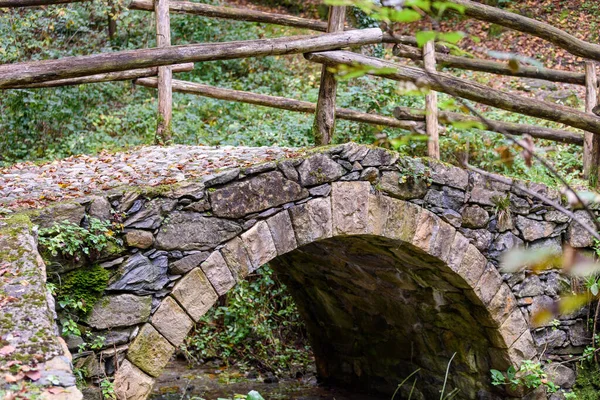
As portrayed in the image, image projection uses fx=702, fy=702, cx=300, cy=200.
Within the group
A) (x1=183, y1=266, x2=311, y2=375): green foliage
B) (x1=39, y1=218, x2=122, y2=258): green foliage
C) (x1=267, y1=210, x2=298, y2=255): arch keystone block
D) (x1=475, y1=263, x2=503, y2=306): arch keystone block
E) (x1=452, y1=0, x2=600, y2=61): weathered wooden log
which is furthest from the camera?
(x1=183, y1=266, x2=311, y2=375): green foliage

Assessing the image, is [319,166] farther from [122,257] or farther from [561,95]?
[561,95]

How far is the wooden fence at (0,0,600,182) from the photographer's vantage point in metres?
4.07

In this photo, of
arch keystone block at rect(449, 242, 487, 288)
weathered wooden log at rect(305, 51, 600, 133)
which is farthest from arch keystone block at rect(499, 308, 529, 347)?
weathered wooden log at rect(305, 51, 600, 133)

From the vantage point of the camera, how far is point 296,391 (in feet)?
23.6

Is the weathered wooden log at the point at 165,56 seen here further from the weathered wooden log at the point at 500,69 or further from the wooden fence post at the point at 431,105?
the weathered wooden log at the point at 500,69

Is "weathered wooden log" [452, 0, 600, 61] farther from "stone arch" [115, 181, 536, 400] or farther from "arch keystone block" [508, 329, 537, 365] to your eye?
"arch keystone block" [508, 329, 537, 365]

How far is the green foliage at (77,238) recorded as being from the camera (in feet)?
12.0

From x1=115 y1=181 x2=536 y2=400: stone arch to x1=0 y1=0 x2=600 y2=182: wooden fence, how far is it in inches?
23.4

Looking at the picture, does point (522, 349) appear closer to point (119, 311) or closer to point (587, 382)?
point (587, 382)

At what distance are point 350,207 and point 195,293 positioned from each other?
1.23 m

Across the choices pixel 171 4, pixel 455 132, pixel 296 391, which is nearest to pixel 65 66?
pixel 171 4

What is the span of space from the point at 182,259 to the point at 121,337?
56cm

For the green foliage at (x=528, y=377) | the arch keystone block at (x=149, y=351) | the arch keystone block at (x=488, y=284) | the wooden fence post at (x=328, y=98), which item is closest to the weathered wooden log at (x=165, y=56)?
the wooden fence post at (x=328, y=98)

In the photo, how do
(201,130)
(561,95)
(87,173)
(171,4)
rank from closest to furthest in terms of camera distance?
(87,173) < (171,4) < (201,130) < (561,95)
